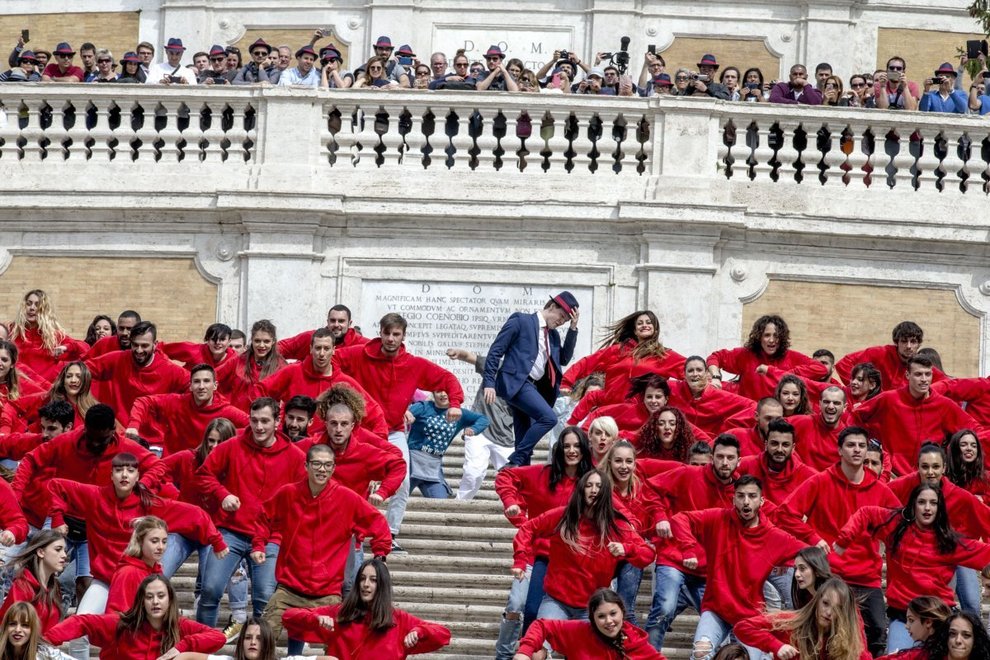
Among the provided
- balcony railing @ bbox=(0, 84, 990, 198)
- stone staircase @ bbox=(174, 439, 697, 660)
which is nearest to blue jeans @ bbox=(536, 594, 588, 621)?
stone staircase @ bbox=(174, 439, 697, 660)

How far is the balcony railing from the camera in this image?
838 inches

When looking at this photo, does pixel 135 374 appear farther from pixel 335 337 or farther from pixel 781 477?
pixel 781 477

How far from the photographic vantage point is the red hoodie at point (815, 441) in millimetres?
15906

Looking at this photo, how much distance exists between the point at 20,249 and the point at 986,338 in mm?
10002

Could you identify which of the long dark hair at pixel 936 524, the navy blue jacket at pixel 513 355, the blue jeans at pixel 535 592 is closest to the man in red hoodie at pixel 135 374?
the navy blue jacket at pixel 513 355

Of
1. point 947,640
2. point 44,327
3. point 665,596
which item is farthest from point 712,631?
point 44,327

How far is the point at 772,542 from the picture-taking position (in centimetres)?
1409

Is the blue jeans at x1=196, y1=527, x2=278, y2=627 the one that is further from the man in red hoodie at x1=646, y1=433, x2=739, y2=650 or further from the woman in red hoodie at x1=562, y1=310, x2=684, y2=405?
the woman in red hoodie at x1=562, y1=310, x2=684, y2=405

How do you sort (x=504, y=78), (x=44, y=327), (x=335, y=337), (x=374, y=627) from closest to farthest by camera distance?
(x=374, y=627) < (x=335, y=337) < (x=44, y=327) < (x=504, y=78)

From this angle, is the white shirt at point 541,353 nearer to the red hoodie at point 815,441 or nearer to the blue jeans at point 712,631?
the red hoodie at point 815,441

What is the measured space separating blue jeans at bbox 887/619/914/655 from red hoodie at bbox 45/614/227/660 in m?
4.40

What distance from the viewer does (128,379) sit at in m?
17.1

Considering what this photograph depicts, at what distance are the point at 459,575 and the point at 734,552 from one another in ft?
8.05

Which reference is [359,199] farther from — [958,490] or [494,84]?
[958,490]
